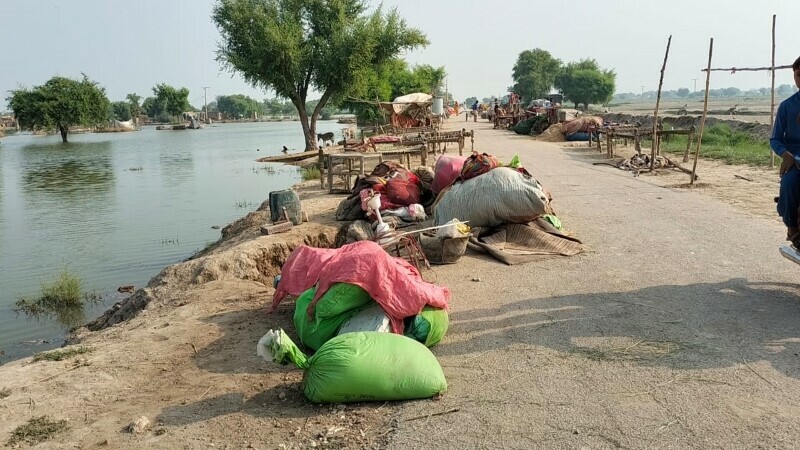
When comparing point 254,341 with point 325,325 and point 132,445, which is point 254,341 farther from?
point 132,445

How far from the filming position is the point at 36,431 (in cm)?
337

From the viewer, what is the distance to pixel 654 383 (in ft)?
11.4

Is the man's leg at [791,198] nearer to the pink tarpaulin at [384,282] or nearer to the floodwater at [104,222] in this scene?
the pink tarpaulin at [384,282]

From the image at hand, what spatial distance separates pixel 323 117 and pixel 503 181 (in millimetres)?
149870

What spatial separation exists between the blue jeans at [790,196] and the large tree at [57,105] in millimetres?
66299

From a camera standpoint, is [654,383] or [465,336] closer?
[654,383]

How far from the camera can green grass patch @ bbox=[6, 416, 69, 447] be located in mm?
3275

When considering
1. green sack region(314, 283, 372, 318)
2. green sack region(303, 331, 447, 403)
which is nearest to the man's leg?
green sack region(303, 331, 447, 403)

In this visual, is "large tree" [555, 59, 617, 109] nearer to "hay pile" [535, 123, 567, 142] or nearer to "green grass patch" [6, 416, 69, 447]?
"hay pile" [535, 123, 567, 142]

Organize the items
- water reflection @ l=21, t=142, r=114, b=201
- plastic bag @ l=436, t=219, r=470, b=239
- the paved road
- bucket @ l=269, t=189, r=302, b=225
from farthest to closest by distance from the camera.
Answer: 1. water reflection @ l=21, t=142, r=114, b=201
2. bucket @ l=269, t=189, r=302, b=225
3. plastic bag @ l=436, t=219, r=470, b=239
4. the paved road

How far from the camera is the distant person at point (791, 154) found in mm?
4809

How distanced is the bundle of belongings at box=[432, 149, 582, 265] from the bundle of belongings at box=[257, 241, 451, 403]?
2.32 meters

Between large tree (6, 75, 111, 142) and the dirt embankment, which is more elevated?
large tree (6, 75, 111, 142)

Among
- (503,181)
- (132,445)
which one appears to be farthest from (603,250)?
(132,445)
